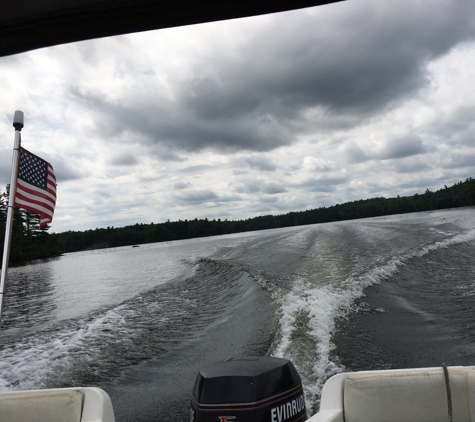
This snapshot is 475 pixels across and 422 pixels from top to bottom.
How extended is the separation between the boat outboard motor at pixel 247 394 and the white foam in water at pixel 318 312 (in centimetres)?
97

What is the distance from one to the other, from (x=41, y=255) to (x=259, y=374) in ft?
74.7

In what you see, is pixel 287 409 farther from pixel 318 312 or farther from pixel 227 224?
pixel 227 224

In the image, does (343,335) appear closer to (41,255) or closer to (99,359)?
(99,359)

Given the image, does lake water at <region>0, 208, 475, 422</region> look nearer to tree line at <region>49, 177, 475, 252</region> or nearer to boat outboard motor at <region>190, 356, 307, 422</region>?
boat outboard motor at <region>190, 356, 307, 422</region>

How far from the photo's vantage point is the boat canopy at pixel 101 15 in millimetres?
1293

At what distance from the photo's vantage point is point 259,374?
1.70 m

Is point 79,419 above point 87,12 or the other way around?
the other way around

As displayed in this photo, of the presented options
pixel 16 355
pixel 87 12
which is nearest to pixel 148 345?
→ pixel 16 355

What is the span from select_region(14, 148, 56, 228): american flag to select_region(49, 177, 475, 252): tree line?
1460cm

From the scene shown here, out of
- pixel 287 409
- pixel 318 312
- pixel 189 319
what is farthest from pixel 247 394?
pixel 189 319

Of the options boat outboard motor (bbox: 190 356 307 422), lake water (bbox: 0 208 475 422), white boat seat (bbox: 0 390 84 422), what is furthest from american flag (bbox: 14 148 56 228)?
lake water (bbox: 0 208 475 422)

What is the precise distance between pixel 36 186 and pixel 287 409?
72.5 inches

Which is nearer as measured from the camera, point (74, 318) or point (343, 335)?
point (343, 335)

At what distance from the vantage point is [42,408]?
166cm
